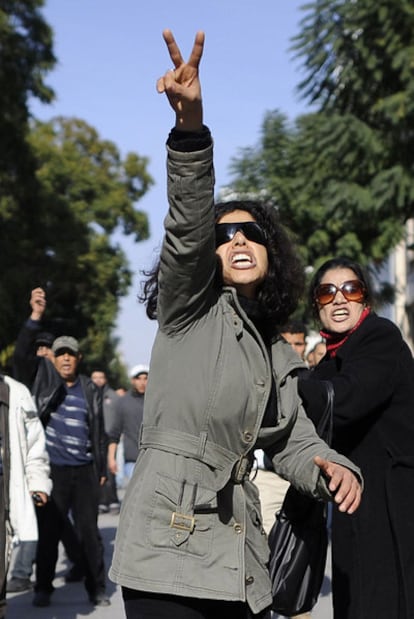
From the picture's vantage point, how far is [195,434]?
287cm

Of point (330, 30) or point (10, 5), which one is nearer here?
point (330, 30)

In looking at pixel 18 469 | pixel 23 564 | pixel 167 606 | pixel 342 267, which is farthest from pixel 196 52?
pixel 23 564

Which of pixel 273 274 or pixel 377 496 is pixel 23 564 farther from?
pixel 273 274

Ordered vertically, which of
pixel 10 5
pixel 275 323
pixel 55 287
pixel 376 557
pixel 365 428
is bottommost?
pixel 376 557

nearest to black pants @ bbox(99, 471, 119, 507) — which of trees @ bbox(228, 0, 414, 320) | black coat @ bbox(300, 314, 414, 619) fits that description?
trees @ bbox(228, 0, 414, 320)

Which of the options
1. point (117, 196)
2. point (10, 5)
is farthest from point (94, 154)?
point (10, 5)

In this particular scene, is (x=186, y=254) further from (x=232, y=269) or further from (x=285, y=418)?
(x=285, y=418)

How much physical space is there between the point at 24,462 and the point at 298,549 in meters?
3.15

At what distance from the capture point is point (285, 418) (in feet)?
10.5

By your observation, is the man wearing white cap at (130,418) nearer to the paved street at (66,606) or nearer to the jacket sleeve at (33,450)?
the paved street at (66,606)

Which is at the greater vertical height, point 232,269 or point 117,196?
point 117,196

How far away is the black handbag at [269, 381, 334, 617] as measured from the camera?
144 inches

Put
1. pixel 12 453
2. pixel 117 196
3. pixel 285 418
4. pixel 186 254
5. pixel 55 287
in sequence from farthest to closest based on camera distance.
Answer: pixel 117 196
pixel 55 287
pixel 12 453
pixel 285 418
pixel 186 254

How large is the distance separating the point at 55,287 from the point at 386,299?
15690mm
